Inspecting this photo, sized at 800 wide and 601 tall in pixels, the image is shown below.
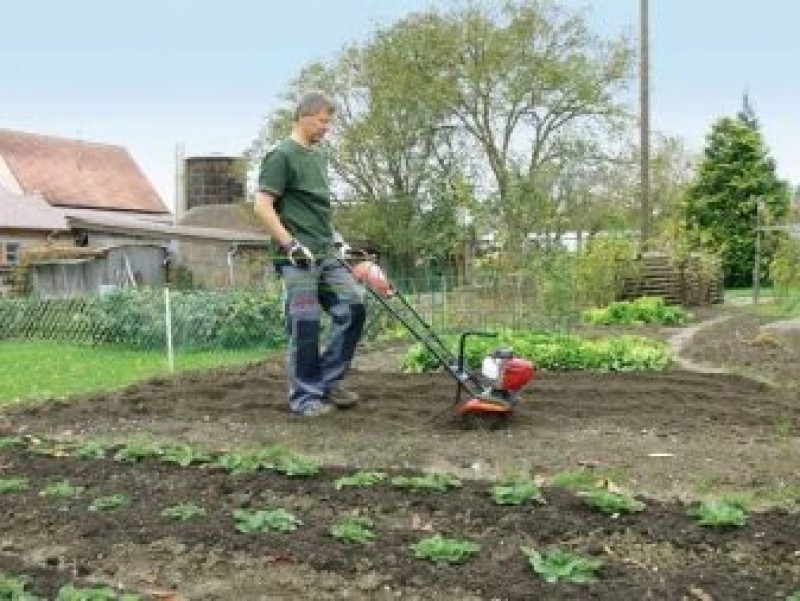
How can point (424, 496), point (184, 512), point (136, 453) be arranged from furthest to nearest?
point (136, 453) < point (424, 496) < point (184, 512)

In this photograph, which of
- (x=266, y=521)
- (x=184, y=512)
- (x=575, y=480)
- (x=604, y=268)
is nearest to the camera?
(x=266, y=521)

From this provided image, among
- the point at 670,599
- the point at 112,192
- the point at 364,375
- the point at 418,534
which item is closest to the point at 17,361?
the point at 364,375

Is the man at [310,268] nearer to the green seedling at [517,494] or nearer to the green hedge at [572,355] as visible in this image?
the green hedge at [572,355]

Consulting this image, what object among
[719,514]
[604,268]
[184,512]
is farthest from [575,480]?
[604,268]

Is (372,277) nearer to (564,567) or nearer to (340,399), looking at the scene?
(340,399)

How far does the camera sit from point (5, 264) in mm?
32375

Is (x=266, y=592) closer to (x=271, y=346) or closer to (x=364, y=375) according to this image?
(x=364, y=375)

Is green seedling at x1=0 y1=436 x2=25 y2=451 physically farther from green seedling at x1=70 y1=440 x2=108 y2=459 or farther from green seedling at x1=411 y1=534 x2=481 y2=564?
green seedling at x1=411 y1=534 x2=481 y2=564

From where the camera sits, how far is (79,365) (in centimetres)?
1296

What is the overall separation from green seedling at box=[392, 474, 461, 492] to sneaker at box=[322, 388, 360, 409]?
204cm

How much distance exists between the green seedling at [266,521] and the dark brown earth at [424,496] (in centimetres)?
5

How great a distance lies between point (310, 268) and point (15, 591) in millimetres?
3286

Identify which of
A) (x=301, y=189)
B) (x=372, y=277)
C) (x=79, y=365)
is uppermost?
(x=301, y=189)

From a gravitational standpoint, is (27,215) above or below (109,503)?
above
